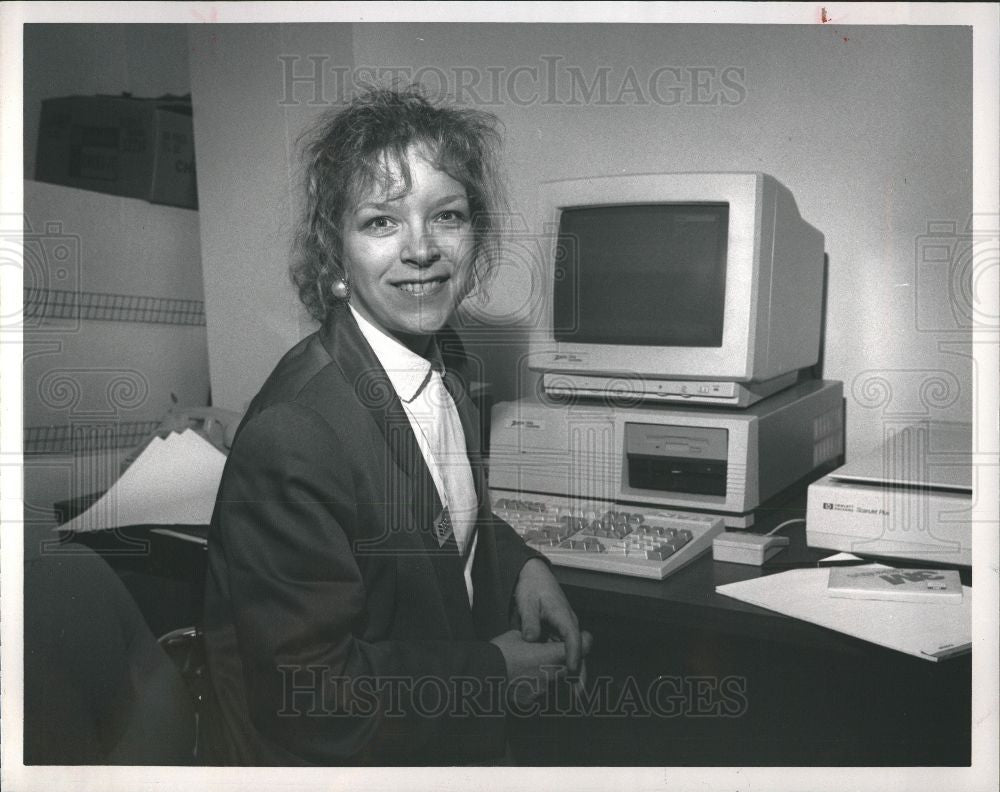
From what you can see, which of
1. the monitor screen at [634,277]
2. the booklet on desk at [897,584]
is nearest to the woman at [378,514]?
the monitor screen at [634,277]

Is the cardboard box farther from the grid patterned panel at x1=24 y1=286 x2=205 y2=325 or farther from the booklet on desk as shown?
the booklet on desk

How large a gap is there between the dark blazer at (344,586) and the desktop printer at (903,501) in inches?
17.6

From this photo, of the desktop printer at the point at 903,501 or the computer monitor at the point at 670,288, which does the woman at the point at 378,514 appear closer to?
the computer monitor at the point at 670,288

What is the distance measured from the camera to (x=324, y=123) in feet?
4.46

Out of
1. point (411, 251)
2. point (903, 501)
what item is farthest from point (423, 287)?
point (903, 501)

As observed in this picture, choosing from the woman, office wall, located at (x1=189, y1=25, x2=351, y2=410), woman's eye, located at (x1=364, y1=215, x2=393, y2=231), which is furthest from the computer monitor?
office wall, located at (x1=189, y1=25, x2=351, y2=410)

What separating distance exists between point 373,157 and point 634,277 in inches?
16.5

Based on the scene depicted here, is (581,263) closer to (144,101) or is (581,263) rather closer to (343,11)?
(343,11)

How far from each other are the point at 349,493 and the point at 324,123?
0.54 meters

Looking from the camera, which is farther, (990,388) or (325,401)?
(990,388)

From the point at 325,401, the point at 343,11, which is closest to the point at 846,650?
the point at 325,401

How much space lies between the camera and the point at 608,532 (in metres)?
1.33

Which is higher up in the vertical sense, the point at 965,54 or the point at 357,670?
the point at 965,54

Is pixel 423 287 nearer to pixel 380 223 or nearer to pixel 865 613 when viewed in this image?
pixel 380 223
